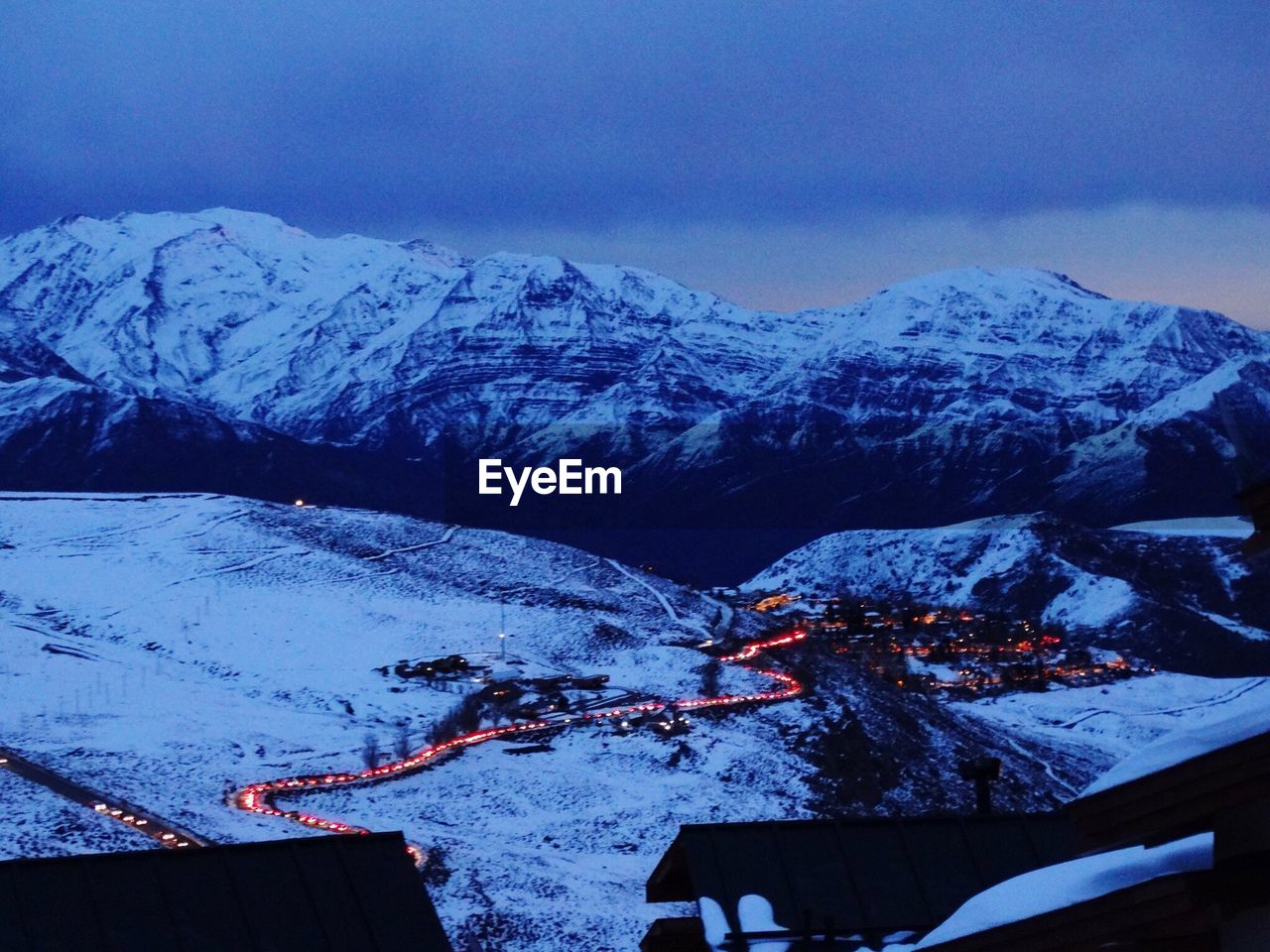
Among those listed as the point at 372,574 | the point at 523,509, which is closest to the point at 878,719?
the point at 372,574

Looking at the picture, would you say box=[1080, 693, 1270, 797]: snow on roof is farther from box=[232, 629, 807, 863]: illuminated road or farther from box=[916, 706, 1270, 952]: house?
box=[232, 629, 807, 863]: illuminated road

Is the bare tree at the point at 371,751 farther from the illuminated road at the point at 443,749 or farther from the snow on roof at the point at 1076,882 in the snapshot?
the snow on roof at the point at 1076,882

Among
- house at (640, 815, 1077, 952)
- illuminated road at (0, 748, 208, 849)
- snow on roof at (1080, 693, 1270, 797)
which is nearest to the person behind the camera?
snow on roof at (1080, 693, 1270, 797)

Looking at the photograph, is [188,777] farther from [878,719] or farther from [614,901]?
[878,719]

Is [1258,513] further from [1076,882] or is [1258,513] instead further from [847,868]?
[847,868]

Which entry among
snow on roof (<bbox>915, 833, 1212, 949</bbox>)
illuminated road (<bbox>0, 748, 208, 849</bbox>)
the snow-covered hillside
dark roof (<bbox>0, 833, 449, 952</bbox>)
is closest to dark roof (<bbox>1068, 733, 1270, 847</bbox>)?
snow on roof (<bbox>915, 833, 1212, 949</bbox>)

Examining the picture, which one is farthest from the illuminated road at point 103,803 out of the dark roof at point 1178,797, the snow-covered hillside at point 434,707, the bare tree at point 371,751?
Answer: the dark roof at point 1178,797
